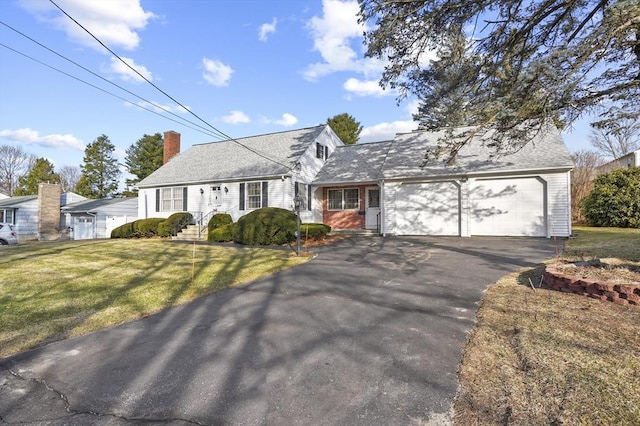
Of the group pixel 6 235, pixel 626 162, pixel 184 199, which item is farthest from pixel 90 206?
pixel 626 162

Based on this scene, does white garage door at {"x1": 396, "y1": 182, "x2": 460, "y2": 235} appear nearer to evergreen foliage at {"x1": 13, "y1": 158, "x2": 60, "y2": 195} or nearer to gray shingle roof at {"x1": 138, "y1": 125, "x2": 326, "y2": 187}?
gray shingle roof at {"x1": 138, "y1": 125, "x2": 326, "y2": 187}

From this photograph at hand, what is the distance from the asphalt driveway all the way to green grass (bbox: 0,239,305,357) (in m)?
0.60

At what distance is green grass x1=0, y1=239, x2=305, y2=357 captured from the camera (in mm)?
4992

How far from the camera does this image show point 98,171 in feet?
145

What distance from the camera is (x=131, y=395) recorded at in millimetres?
3053

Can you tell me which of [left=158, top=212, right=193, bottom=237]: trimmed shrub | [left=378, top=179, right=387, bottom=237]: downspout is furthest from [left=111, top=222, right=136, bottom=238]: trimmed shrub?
[left=378, top=179, right=387, bottom=237]: downspout

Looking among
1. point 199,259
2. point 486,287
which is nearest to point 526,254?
point 486,287

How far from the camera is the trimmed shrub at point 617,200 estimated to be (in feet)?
51.5

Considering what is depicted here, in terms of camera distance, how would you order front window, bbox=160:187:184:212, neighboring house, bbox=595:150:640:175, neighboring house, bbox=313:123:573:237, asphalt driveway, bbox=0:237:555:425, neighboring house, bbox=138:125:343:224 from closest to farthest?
asphalt driveway, bbox=0:237:555:425 → neighboring house, bbox=313:123:573:237 → neighboring house, bbox=138:125:343:224 → front window, bbox=160:187:184:212 → neighboring house, bbox=595:150:640:175

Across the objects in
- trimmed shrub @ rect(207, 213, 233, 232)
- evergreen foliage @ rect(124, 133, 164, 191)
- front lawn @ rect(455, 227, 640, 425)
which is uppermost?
evergreen foliage @ rect(124, 133, 164, 191)

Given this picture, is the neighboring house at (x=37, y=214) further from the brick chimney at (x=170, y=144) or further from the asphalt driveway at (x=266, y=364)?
the asphalt driveway at (x=266, y=364)

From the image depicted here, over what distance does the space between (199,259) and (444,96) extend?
8220 mm

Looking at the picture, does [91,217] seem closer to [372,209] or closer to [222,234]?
[222,234]

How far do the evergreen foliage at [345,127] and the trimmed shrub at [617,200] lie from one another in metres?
23.9
